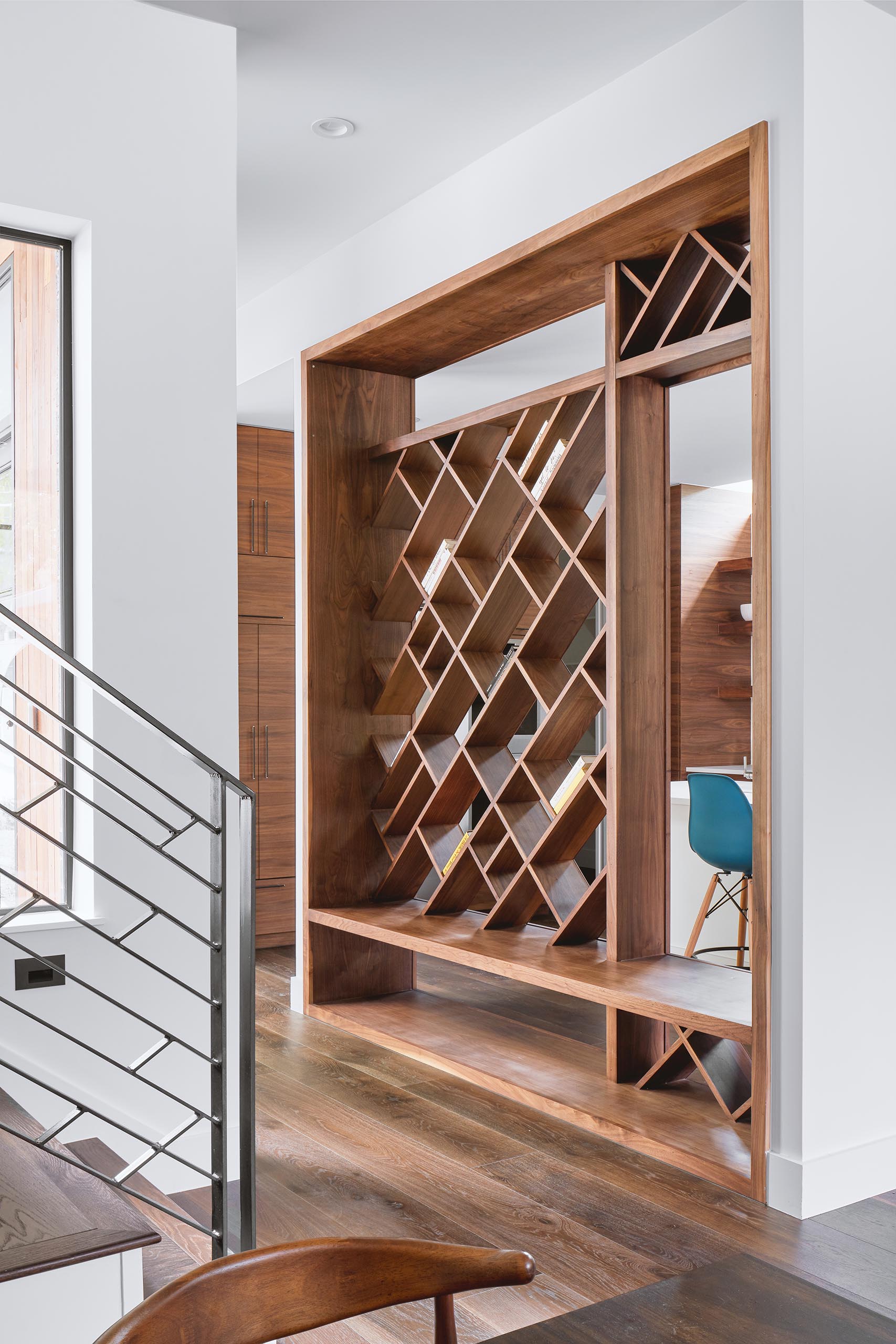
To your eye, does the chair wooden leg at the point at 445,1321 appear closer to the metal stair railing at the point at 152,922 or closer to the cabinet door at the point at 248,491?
the metal stair railing at the point at 152,922

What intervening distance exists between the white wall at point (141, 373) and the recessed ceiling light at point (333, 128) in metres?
0.53

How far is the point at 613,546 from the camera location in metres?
3.48

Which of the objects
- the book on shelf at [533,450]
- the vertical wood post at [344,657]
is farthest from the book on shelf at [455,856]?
the book on shelf at [533,450]

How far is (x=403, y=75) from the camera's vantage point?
3338 millimetres

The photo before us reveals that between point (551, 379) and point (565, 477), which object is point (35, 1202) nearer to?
point (565, 477)

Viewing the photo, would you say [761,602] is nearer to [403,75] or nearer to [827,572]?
[827,572]

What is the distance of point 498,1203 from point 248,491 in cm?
391

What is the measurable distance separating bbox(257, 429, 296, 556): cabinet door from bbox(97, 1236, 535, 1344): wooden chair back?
5.05 m

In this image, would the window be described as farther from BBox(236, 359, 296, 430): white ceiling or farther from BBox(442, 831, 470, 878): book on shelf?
BBox(236, 359, 296, 430): white ceiling

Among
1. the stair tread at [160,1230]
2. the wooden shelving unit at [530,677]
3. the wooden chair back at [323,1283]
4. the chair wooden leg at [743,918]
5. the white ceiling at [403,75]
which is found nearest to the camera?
the wooden chair back at [323,1283]

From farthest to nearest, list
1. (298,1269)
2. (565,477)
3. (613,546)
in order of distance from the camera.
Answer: (565,477) → (613,546) → (298,1269)

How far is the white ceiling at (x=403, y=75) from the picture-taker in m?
3.04

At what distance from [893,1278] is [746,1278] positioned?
5.45ft

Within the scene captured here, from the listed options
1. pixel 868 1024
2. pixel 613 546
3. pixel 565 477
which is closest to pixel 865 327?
pixel 613 546
